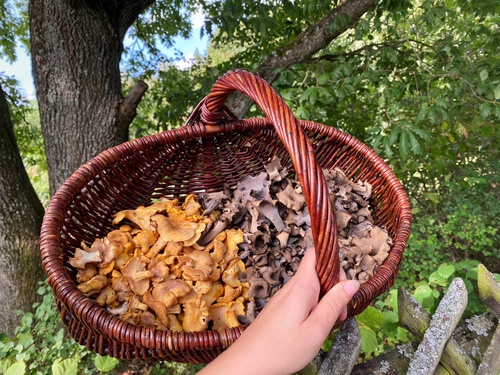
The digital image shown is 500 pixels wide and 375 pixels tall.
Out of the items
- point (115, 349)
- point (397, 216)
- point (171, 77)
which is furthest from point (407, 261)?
point (171, 77)

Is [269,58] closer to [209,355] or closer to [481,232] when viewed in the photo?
[481,232]

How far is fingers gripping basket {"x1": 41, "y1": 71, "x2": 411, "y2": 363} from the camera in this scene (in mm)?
951

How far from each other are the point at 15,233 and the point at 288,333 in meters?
2.16

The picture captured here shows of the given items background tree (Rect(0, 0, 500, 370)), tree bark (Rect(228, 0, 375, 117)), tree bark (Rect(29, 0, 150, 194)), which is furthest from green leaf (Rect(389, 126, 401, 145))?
tree bark (Rect(29, 0, 150, 194))

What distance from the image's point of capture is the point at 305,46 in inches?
109

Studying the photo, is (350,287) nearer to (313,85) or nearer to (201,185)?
(201,185)

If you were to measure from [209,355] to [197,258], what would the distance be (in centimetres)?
46

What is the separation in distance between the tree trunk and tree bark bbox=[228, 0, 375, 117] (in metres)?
1.58

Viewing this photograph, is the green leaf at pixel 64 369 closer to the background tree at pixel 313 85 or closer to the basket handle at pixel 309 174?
the background tree at pixel 313 85

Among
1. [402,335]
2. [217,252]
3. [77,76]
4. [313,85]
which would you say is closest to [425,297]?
[402,335]

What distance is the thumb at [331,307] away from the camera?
84 cm

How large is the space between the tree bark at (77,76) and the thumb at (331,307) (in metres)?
1.90

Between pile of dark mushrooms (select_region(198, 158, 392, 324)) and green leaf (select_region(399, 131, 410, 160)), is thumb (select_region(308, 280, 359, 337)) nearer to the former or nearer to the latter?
pile of dark mushrooms (select_region(198, 158, 392, 324))

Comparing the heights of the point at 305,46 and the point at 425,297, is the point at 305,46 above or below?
above
